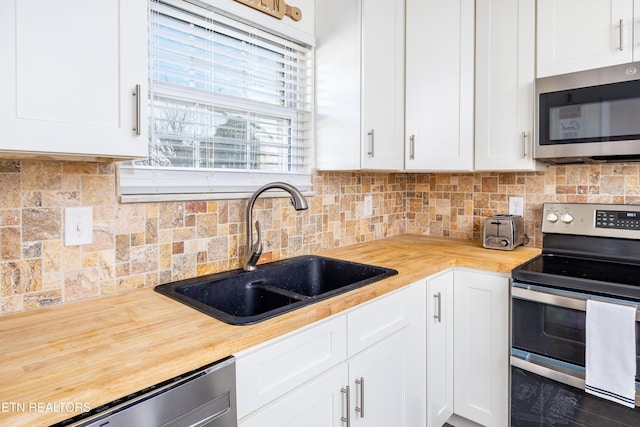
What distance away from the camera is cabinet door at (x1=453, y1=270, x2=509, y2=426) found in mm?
1767

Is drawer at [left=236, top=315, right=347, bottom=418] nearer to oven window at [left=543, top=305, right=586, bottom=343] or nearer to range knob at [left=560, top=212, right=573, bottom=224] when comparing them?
oven window at [left=543, top=305, right=586, bottom=343]

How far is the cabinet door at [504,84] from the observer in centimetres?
194

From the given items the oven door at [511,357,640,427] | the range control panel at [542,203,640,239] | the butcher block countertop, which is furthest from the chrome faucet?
the range control panel at [542,203,640,239]

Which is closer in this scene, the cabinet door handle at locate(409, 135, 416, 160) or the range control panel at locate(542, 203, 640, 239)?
the range control panel at locate(542, 203, 640, 239)

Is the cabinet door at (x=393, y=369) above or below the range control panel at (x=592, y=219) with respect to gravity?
below

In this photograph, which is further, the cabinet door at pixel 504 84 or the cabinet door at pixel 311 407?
the cabinet door at pixel 504 84

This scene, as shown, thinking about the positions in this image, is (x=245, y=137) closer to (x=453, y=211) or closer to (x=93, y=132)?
(x=93, y=132)

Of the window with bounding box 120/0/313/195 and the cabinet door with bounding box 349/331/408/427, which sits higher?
the window with bounding box 120/0/313/195

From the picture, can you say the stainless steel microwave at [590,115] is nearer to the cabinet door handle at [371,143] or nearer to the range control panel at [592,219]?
the range control panel at [592,219]

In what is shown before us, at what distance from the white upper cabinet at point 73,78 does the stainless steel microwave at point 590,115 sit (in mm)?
1775

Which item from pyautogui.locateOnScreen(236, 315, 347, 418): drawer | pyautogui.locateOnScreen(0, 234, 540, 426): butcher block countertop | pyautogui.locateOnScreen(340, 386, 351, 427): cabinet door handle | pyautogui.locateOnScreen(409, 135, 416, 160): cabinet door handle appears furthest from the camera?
pyautogui.locateOnScreen(409, 135, 416, 160): cabinet door handle

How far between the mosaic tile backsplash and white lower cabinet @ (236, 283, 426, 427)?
2.06 feet

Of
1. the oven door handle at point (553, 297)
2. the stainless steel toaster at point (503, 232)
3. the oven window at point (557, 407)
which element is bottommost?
the oven window at point (557, 407)

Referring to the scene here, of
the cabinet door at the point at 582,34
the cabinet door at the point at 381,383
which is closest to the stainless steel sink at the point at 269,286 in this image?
the cabinet door at the point at 381,383
